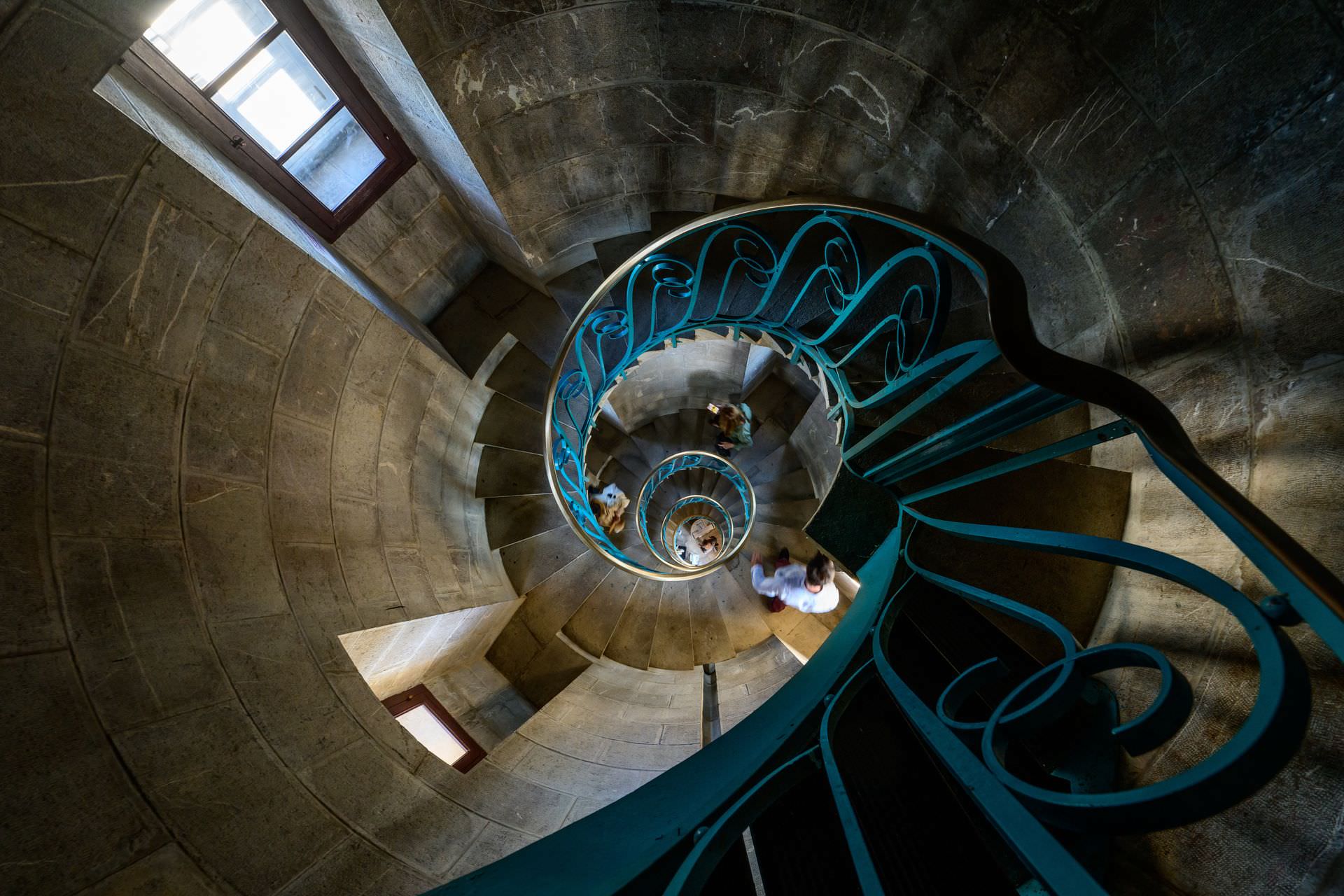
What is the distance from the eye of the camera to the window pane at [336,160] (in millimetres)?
3385

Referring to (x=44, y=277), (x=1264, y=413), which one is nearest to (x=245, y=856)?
(x=44, y=277)

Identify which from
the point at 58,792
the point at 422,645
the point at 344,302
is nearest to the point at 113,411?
the point at 344,302

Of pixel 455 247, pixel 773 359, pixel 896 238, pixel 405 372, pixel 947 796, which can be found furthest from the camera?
pixel 773 359

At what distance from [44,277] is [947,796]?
12.5 ft

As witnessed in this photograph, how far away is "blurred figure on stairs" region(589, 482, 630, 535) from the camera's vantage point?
6934 mm

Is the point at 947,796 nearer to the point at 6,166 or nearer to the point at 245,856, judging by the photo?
the point at 245,856

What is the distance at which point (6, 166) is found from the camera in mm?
1887

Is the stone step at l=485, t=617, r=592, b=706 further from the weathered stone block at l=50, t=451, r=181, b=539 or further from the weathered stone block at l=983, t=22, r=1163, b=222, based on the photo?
the weathered stone block at l=983, t=22, r=1163, b=222

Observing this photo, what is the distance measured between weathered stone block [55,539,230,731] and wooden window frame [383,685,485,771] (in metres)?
1.84

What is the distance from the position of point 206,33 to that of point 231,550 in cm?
282

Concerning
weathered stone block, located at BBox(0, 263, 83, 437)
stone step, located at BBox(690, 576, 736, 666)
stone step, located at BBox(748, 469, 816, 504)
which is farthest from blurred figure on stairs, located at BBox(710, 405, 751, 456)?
weathered stone block, located at BBox(0, 263, 83, 437)

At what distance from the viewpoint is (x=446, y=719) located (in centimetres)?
426

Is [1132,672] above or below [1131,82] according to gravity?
below

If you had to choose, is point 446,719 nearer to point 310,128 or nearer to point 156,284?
point 156,284
